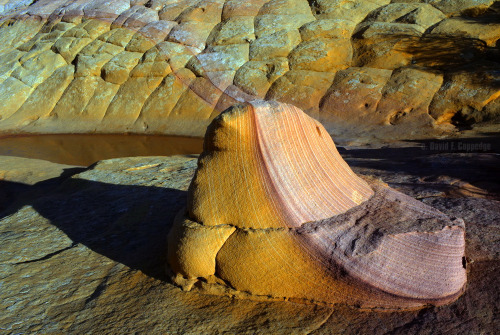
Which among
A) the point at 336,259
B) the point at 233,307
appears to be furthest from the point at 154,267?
the point at 336,259

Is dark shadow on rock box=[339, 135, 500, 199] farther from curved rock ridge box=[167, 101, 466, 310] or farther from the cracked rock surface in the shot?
curved rock ridge box=[167, 101, 466, 310]

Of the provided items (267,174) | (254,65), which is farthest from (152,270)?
(254,65)

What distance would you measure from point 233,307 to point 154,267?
69 centimetres

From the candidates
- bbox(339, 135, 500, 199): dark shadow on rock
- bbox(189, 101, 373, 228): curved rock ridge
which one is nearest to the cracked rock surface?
bbox(339, 135, 500, 199): dark shadow on rock

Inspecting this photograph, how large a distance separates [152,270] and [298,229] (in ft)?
3.33

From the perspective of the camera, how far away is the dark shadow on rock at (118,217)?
278 cm

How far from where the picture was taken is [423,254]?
2.01 m

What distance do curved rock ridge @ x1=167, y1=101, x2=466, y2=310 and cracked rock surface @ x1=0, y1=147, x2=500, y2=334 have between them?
0.09m

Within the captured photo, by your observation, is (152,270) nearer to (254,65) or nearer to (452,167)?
(452,167)

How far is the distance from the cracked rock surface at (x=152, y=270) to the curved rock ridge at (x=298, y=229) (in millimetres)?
94

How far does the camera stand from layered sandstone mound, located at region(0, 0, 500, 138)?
25.6 ft

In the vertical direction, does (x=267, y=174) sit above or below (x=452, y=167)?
above

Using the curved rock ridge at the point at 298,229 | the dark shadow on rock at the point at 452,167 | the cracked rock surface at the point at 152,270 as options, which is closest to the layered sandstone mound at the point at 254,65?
the dark shadow on rock at the point at 452,167

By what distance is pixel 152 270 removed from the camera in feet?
8.33
